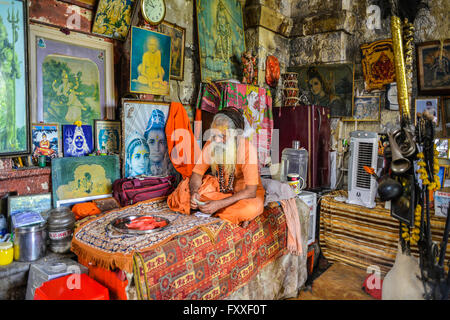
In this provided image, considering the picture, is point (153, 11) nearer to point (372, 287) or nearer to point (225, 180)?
point (225, 180)

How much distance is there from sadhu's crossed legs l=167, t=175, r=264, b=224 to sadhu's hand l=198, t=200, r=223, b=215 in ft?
0.13

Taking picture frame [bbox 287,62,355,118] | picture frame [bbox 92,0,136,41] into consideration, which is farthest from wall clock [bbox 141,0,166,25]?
picture frame [bbox 287,62,355,118]

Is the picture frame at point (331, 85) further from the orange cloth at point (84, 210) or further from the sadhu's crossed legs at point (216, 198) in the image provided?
the orange cloth at point (84, 210)

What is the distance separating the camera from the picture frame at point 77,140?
322 cm

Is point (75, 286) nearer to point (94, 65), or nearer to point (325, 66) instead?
point (94, 65)

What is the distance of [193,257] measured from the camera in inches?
95.8

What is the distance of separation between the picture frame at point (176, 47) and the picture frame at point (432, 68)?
3.13 meters

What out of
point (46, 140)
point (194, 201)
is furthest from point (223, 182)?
point (46, 140)

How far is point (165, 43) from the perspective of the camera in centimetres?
376

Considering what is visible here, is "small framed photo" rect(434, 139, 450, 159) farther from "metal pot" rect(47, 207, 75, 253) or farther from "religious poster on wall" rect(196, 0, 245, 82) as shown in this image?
"metal pot" rect(47, 207, 75, 253)

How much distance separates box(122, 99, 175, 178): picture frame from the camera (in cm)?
351

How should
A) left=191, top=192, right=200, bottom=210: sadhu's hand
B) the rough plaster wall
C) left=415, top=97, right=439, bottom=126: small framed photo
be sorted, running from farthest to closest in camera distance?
the rough plaster wall < left=415, top=97, right=439, bottom=126: small framed photo < left=191, top=192, right=200, bottom=210: sadhu's hand

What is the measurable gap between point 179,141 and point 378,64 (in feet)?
10.2

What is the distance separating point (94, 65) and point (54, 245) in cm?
182
